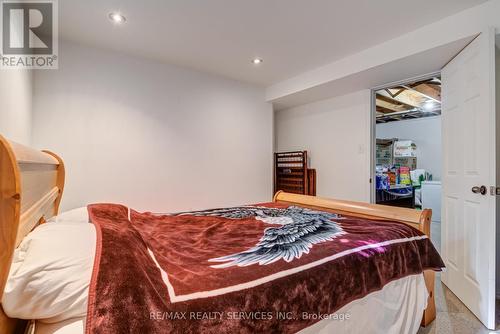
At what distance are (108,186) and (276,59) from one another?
234 cm

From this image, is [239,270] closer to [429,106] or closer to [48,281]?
[48,281]

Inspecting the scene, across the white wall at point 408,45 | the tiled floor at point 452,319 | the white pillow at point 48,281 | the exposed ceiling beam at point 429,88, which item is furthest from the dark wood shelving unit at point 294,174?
the white pillow at point 48,281

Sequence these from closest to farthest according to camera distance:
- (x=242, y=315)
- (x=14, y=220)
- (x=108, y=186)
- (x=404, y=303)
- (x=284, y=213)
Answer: (x=14, y=220) < (x=242, y=315) < (x=404, y=303) < (x=284, y=213) < (x=108, y=186)

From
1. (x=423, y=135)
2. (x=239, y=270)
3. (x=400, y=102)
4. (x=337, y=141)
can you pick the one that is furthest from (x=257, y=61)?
(x=423, y=135)

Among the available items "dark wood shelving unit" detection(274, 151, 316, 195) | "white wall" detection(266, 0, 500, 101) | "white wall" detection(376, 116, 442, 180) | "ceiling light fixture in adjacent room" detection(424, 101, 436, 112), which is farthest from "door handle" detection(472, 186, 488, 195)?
"white wall" detection(376, 116, 442, 180)

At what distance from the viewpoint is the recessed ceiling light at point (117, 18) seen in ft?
6.59

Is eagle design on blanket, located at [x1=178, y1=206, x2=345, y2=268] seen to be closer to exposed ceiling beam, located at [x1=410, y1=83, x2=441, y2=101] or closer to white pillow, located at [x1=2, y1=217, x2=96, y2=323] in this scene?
white pillow, located at [x1=2, y1=217, x2=96, y2=323]

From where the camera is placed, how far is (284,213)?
6.88 feet

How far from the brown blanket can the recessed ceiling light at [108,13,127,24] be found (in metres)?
1.58

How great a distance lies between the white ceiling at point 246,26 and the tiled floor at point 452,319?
236cm

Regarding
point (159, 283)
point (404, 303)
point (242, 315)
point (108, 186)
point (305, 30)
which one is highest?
point (305, 30)

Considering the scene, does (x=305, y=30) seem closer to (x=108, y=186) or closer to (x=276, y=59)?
(x=276, y=59)

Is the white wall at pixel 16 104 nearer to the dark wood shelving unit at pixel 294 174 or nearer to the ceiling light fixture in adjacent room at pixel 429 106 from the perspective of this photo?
the dark wood shelving unit at pixel 294 174

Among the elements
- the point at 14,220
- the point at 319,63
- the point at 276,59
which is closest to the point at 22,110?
the point at 14,220
